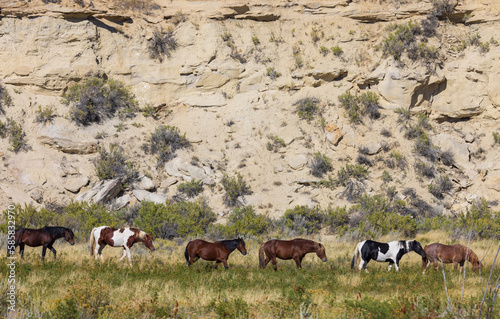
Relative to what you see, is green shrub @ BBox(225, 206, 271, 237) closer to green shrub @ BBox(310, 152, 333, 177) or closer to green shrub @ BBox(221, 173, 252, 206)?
green shrub @ BBox(221, 173, 252, 206)

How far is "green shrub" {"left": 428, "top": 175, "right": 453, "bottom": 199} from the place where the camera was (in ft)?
73.0

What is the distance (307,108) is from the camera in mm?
25266

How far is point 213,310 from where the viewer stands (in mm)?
7559

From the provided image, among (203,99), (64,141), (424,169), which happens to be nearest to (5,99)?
(64,141)

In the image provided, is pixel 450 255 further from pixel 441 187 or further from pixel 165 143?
pixel 165 143

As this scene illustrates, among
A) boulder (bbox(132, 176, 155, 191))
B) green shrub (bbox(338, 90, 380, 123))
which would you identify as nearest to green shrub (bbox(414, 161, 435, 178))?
green shrub (bbox(338, 90, 380, 123))

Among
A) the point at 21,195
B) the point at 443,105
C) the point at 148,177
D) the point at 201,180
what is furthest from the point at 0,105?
the point at 443,105

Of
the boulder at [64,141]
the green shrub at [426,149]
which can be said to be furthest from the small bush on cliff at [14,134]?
the green shrub at [426,149]

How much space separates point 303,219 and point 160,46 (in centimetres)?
1532

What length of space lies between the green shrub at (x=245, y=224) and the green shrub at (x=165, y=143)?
5967 mm

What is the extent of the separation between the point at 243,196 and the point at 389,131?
9300 mm

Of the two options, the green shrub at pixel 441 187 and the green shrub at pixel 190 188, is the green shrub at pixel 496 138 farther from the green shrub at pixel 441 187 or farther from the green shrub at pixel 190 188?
the green shrub at pixel 190 188

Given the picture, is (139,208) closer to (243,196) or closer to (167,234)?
(167,234)

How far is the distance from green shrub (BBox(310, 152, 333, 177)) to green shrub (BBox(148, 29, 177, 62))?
11900 millimetres
